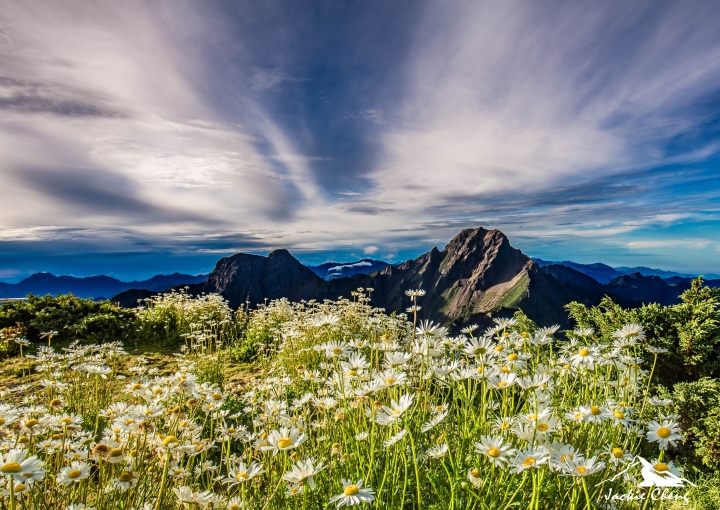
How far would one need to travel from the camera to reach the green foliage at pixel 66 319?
10023 millimetres

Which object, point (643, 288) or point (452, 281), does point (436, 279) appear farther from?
point (643, 288)

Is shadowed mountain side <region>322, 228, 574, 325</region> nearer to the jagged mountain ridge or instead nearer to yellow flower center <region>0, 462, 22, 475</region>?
the jagged mountain ridge

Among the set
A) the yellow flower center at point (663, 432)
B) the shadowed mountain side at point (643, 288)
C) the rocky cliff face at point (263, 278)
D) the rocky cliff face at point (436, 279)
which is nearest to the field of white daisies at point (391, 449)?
the yellow flower center at point (663, 432)

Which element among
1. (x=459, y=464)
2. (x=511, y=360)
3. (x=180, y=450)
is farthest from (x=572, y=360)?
(x=180, y=450)

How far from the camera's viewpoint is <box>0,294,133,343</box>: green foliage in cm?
1002

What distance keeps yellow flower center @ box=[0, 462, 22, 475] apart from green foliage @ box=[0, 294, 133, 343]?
9.88 meters

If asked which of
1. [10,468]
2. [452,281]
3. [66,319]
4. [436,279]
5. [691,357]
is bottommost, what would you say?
[452,281]

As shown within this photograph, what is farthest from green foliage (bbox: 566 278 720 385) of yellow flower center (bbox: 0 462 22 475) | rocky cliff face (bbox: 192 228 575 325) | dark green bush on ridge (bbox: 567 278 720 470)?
rocky cliff face (bbox: 192 228 575 325)

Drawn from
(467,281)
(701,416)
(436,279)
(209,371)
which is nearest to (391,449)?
(701,416)

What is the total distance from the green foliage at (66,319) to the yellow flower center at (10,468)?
9.88 m

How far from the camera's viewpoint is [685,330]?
4.51m

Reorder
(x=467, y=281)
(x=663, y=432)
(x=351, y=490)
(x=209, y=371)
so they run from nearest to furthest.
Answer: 1. (x=351, y=490)
2. (x=663, y=432)
3. (x=209, y=371)
4. (x=467, y=281)

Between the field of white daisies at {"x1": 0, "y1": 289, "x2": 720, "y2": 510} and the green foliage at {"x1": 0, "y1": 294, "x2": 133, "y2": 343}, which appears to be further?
the green foliage at {"x1": 0, "y1": 294, "x2": 133, "y2": 343}

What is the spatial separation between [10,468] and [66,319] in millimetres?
11229
